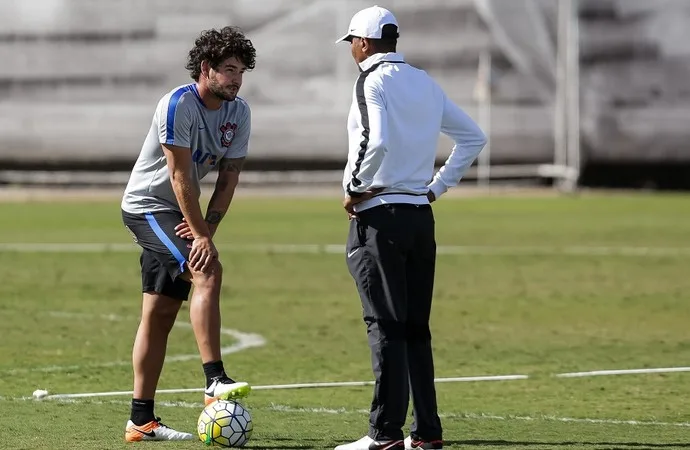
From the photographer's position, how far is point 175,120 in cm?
Answer: 798

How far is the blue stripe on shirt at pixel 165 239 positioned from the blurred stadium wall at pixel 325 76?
3474 cm

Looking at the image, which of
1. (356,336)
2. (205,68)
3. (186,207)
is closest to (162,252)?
(186,207)

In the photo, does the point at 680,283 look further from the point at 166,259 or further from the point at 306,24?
the point at 306,24

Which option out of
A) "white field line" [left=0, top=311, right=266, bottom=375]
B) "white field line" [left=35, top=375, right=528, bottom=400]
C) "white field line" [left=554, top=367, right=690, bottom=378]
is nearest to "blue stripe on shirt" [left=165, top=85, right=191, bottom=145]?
"white field line" [left=35, top=375, right=528, bottom=400]

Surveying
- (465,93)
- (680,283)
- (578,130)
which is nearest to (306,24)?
(465,93)

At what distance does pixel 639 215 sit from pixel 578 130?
11.3m

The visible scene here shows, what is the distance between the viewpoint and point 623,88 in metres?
43.5

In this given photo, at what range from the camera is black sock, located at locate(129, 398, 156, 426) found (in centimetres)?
822

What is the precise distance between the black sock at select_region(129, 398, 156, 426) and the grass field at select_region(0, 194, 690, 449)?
170mm

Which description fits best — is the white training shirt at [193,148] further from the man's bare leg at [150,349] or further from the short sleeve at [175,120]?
the man's bare leg at [150,349]

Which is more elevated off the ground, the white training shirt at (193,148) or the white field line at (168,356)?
the white training shirt at (193,148)

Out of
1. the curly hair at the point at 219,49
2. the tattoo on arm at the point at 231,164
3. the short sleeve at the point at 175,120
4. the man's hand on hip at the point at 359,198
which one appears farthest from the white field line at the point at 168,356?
the man's hand on hip at the point at 359,198

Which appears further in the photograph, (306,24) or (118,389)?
(306,24)

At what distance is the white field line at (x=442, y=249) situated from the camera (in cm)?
2247
